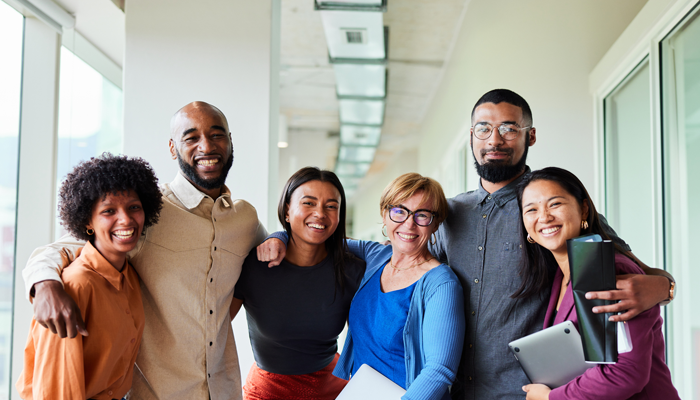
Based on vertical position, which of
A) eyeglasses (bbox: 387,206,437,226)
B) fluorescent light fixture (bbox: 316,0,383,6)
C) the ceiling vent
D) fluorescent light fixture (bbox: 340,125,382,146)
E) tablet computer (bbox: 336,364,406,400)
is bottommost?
tablet computer (bbox: 336,364,406,400)

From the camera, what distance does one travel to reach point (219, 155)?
2143mm

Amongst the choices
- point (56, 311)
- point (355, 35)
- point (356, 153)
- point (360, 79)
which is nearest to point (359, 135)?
point (356, 153)

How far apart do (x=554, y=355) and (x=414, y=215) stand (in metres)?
0.66

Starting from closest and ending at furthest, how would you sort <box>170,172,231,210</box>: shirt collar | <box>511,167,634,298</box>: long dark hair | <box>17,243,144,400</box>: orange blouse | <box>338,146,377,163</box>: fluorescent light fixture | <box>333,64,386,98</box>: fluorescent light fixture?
<box>17,243,144,400</box>: orange blouse, <box>511,167,634,298</box>: long dark hair, <box>170,172,231,210</box>: shirt collar, <box>333,64,386,98</box>: fluorescent light fixture, <box>338,146,377,163</box>: fluorescent light fixture

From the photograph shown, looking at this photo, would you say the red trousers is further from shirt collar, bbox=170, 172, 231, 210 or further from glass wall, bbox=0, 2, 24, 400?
glass wall, bbox=0, 2, 24, 400

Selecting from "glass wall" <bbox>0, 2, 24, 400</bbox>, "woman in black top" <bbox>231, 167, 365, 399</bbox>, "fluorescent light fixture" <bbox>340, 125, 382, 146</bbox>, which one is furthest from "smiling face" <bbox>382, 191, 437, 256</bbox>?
"fluorescent light fixture" <bbox>340, 125, 382, 146</bbox>

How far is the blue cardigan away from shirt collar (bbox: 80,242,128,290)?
0.99 m

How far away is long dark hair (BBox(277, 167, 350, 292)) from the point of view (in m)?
2.19

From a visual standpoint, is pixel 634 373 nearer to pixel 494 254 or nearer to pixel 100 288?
pixel 494 254

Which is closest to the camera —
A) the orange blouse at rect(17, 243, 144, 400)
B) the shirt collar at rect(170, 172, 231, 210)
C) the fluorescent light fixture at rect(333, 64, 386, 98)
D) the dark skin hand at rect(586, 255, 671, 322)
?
the dark skin hand at rect(586, 255, 671, 322)

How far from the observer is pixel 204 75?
10.3ft

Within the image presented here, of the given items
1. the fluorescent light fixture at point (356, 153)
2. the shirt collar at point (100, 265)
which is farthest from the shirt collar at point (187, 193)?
the fluorescent light fixture at point (356, 153)

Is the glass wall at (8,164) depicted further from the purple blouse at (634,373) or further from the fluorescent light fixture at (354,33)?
the purple blouse at (634,373)

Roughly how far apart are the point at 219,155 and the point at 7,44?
207 centimetres
